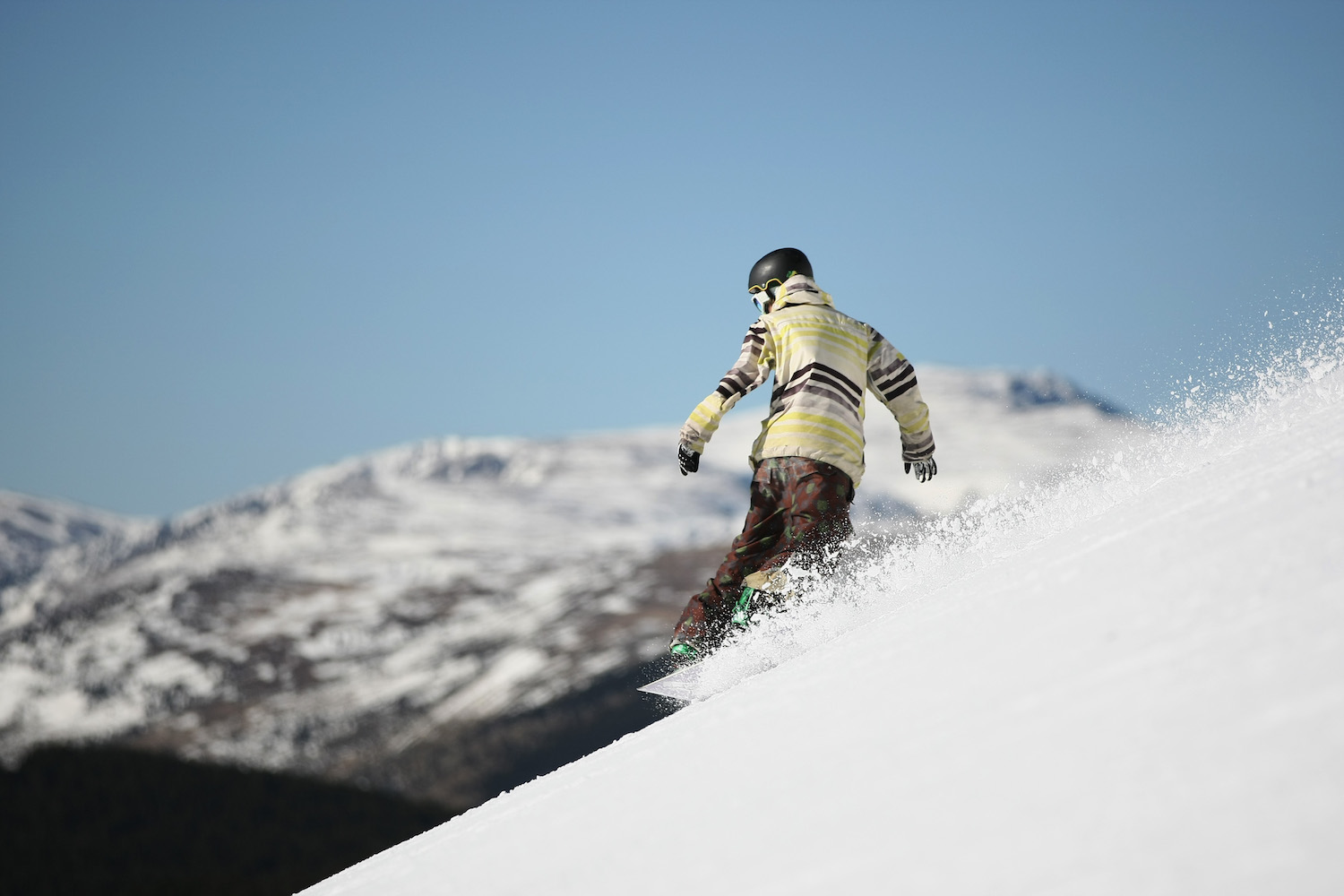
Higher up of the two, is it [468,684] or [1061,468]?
[468,684]

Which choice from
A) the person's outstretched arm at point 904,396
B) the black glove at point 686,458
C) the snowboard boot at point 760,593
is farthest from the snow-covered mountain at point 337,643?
the snowboard boot at point 760,593

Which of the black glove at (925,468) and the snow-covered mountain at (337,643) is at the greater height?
the snow-covered mountain at (337,643)

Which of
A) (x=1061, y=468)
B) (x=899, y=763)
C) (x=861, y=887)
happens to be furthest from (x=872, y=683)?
(x=1061, y=468)

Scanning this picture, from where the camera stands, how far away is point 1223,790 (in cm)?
201

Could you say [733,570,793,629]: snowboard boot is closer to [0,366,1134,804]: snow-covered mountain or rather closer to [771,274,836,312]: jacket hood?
[771,274,836,312]: jacket hood

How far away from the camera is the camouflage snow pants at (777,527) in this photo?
5.49m

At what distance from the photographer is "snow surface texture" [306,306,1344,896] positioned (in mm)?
2008

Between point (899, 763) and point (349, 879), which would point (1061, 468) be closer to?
point (899, 763)

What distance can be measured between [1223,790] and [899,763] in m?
0.82

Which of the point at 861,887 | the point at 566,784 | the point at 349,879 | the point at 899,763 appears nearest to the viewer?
the point at 861,887

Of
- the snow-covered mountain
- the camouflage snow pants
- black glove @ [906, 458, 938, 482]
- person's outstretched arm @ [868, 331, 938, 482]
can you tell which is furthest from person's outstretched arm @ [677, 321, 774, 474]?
the snow-covered mountain

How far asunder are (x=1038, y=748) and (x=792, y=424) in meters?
3.34

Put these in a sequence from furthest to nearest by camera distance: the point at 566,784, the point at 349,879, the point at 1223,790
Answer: the point at 349,879 → the point at 566,784 → the point at 1223,790

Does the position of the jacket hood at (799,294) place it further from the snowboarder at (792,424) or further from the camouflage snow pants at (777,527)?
the camouflage snow pants at (777,527)
